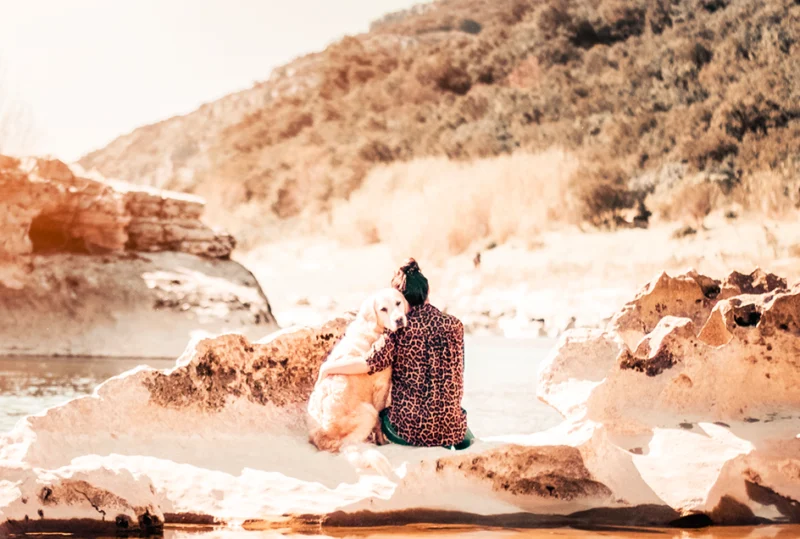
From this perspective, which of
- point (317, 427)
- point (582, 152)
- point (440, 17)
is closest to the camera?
point (317, 427)

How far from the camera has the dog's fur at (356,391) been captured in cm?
409

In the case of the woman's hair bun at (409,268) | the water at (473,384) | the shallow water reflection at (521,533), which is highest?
the woman's hair bun at (409,268)

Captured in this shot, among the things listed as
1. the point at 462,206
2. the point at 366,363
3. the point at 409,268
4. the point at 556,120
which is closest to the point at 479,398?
the point at 409,268

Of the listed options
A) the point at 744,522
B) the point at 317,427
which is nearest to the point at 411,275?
the point at 317,427

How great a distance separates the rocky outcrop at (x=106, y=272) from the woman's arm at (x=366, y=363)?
22.7ft

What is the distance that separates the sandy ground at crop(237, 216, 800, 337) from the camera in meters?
14.3

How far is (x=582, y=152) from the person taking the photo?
819 inches

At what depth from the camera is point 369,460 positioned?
395 centimetres

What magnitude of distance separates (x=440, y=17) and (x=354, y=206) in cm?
2196

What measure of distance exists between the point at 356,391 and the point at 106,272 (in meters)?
7.87

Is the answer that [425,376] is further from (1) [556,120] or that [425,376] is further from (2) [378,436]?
(1) [556,120]

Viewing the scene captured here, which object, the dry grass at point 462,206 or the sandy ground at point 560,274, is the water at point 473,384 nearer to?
the sandy ground at point 560,274

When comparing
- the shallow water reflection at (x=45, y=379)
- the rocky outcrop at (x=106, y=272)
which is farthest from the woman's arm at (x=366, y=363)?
the rocky outcrop at (x=106, y=272)

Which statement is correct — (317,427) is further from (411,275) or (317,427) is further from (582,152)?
(582,152)
